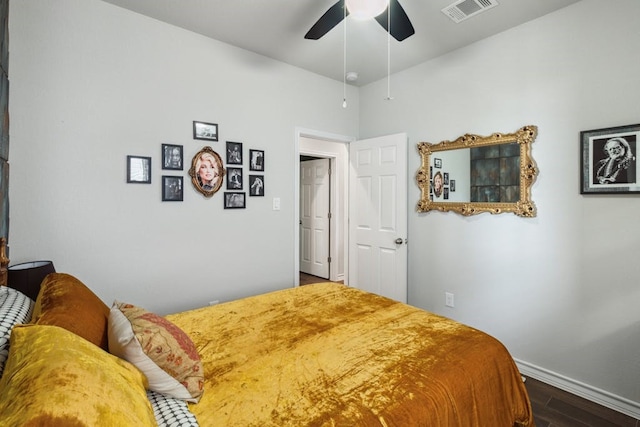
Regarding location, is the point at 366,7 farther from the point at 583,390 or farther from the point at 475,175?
the point at 583,390

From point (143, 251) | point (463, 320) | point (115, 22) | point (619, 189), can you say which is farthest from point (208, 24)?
point (463, 320)

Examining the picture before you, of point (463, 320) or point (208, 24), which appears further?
point (463, 320)

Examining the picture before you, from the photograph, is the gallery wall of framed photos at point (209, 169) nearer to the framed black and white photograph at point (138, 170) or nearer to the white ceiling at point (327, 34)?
the framed black and white photograph at point (138, 170)

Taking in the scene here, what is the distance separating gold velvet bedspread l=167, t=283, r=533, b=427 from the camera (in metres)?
1.02

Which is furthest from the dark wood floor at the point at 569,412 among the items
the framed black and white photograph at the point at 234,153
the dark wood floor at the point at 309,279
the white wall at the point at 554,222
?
the dark wood floor at the point at 309,279

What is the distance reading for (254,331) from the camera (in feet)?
5.29

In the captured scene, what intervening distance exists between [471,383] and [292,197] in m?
2.37

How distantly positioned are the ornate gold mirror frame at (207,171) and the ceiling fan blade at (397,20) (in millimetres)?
1696

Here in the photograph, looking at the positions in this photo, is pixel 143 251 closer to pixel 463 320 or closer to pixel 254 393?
pixel 254 393

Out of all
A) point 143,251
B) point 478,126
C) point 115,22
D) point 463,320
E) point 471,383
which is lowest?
point 463,320

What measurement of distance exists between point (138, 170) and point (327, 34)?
1.91m

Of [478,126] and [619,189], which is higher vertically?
[478,126]

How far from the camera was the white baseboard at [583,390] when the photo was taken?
197cm

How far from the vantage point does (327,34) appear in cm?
261
